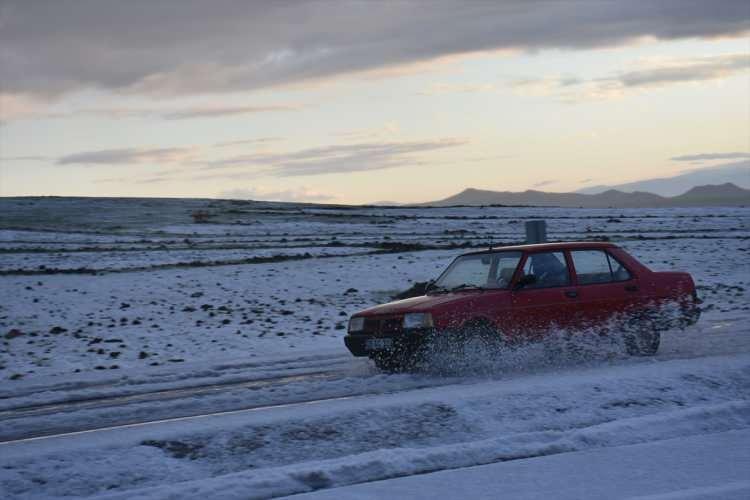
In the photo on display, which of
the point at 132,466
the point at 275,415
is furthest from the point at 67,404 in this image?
the point at 132,466

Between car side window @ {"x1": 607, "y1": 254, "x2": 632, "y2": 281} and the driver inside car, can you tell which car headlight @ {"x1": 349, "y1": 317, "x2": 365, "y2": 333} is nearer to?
the driver inside car

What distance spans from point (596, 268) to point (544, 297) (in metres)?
1.01

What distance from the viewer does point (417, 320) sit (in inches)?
409

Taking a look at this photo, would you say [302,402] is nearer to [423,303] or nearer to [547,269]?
[423,303]

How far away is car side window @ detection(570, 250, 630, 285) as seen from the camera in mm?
11539

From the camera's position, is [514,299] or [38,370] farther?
[38,370]

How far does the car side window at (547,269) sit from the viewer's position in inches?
440

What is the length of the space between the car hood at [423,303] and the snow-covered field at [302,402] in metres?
0.73

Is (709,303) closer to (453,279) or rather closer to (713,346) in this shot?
(713,346)

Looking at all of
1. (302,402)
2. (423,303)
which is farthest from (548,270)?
(302,402)

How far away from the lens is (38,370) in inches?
509

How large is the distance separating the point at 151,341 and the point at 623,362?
7.77m

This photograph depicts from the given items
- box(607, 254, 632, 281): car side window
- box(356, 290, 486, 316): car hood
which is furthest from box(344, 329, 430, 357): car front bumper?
box(607, 254, 632, 281): car side window

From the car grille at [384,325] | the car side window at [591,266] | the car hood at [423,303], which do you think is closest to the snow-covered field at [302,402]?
the car grille at [384,325]
